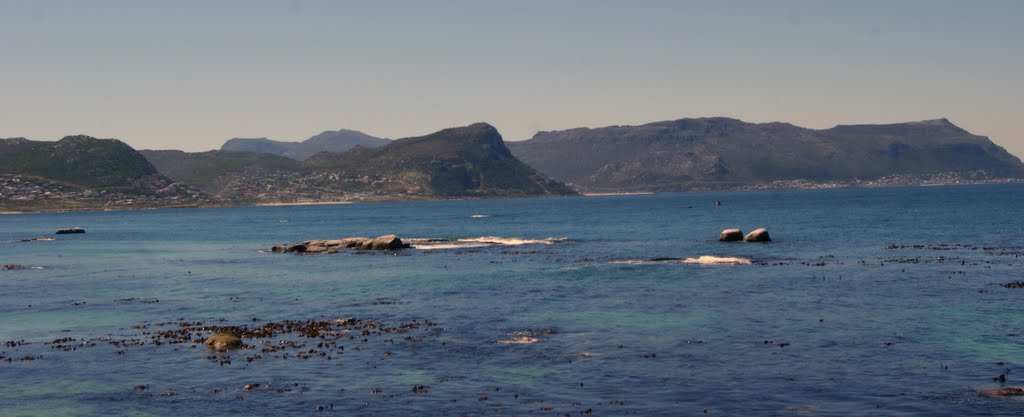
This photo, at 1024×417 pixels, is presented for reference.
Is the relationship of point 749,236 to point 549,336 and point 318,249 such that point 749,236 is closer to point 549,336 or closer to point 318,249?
point 318,249

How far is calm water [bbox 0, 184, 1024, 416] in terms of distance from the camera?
3228cm

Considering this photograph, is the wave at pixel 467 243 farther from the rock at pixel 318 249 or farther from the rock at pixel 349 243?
the rock at pixel 318 249

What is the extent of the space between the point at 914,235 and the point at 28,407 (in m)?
113

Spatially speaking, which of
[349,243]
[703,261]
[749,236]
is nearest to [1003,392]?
[703,261]

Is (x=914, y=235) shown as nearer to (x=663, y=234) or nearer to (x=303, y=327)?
(x=663, y=234)

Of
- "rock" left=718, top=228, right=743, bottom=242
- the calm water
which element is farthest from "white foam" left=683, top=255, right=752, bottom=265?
"rock" left=718, top=228, right=743, bottom=242

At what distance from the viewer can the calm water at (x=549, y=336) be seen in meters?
32.3

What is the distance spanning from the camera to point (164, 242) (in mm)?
143500

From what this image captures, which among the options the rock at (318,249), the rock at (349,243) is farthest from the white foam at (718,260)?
the rock at (318,249)

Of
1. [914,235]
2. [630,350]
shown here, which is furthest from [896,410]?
[914,235]

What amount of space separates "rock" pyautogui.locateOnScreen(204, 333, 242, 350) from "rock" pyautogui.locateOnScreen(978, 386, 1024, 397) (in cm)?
3565

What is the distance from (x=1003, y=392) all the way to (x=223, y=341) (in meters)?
37.1

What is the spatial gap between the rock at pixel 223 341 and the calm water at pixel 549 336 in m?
0.72

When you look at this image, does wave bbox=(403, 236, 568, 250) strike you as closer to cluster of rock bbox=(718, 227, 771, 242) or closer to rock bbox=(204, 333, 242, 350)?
cluster of rock bbox=(718, 227, 771, 242)
